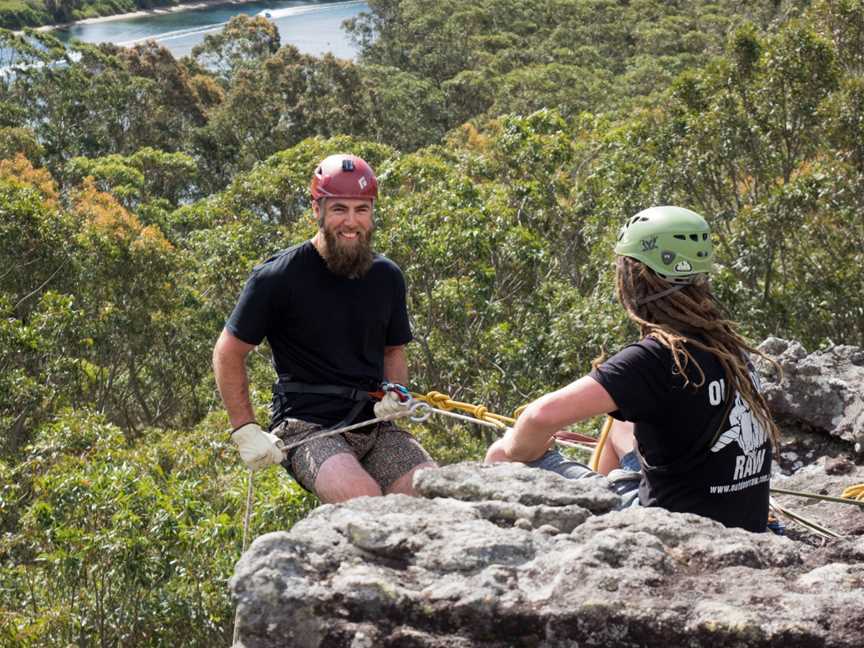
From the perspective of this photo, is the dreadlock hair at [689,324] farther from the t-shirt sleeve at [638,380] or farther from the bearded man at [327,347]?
the bearded man at [327,347]

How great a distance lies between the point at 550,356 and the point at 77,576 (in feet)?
22.5

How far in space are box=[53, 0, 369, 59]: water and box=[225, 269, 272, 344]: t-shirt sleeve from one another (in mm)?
72398

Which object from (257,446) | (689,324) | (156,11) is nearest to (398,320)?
(257,446)

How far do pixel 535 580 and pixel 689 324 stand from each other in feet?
3.89

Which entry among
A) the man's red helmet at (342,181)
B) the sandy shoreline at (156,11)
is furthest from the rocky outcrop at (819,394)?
the sandy shoreline at (156,11)

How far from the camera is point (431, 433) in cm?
1180

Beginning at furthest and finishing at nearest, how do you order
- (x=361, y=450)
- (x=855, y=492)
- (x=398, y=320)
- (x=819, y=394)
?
(x=819, y=394) < (x=398, y=320) < (x=361, y=450) < (x=855, y=492)

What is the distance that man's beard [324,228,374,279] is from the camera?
4.61m

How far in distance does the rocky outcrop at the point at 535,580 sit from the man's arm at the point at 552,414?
294 millimetres

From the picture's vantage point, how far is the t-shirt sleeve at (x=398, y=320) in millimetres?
4918

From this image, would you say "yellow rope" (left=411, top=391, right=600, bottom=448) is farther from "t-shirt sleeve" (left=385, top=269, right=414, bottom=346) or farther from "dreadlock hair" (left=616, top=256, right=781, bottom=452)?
"dreadlock hair" (left=616, top=256, right=781, bottom=452)

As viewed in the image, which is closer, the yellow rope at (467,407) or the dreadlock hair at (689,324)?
the dreadlock hair at (689,324)

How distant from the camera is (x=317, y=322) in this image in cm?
465

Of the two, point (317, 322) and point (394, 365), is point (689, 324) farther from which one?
point (394, 365)
